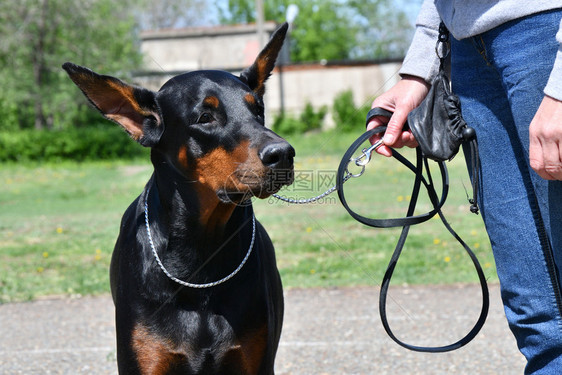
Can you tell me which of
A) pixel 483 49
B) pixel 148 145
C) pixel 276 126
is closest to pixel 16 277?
pixel 148 145

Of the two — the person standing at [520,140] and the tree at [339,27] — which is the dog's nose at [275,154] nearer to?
the person standing at [520,140]

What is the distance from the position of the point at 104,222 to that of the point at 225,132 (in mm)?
7575

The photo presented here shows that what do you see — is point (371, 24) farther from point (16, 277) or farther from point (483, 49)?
point (483, 49)

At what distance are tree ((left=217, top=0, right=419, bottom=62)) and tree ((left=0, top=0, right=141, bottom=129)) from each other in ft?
92.9

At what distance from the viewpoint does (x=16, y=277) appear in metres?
6.73

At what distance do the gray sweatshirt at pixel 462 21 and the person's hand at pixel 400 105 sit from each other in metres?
0.04

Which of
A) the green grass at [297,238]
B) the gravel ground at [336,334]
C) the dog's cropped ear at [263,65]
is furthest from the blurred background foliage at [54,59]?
the dog's cropped ear at [263,65]

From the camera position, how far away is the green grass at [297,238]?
633 centimetres

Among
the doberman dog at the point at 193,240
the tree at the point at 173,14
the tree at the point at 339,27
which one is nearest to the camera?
the doberman dog at the point at 193,240

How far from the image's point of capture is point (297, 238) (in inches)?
327

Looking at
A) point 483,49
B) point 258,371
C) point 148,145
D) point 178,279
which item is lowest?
point 258,371

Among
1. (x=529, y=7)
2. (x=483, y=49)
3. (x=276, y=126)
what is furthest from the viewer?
(x=276, y=126)

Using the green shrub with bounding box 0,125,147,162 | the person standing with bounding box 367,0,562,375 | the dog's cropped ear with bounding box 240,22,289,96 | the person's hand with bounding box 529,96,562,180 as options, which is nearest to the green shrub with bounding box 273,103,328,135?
the green shrub with bounding box 0,125,147,162

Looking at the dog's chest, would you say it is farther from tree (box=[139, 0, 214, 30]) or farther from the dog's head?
tree (box=[139, 0, 214, 30])
